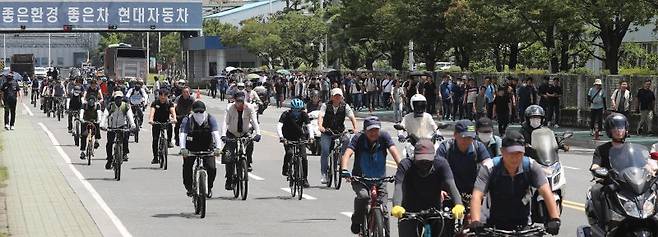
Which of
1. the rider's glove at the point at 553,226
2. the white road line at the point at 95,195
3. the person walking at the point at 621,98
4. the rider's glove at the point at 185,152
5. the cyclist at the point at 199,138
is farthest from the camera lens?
the person walking at the point at 621,98

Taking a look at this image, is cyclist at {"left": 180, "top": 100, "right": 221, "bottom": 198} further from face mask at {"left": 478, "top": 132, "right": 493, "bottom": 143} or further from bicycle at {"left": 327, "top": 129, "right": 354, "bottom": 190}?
face mask at {"left": 478, "top": 132, "right": 493, "bottom": 143}

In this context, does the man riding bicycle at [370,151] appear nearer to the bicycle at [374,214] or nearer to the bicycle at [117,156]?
the bicycle at [374,214]

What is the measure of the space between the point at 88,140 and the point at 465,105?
2110cm

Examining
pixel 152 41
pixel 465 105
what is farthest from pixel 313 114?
pixel 152 41

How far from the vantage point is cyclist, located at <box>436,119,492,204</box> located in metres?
12.2

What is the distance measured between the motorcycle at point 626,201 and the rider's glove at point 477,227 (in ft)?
4.67

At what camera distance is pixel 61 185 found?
22.6m

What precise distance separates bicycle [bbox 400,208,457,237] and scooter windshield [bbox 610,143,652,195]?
4.71ft

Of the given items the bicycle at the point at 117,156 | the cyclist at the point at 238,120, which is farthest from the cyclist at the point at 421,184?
the bicycle at the point at 117,156

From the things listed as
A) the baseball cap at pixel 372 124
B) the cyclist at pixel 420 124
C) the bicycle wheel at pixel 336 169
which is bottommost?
the bicycle wheel at pixel 336 169

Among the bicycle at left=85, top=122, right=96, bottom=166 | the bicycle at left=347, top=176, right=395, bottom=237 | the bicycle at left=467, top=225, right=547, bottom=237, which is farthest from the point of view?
the bicycle at left=85, top=122, right=96, bottom=166

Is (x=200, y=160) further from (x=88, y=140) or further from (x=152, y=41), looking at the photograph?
(x=152, y=41)

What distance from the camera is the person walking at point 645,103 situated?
3578cm

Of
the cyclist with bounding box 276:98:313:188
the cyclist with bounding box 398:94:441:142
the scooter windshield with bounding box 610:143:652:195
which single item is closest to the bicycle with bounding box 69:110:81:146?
the cyclist with bounding box 276:98:313:188
